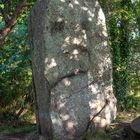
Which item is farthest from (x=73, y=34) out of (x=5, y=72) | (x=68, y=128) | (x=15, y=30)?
(x=15, y=30)

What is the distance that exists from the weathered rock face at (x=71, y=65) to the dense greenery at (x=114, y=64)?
223 inches

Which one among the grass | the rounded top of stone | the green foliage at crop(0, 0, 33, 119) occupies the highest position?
the green foliage at crop(0, 0, 33, 119)

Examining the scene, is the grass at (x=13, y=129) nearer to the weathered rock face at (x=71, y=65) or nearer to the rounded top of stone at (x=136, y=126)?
the weathered rock face at (x=71, y=65)

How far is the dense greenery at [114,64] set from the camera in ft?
51.3

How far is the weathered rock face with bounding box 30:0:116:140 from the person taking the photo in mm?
9227

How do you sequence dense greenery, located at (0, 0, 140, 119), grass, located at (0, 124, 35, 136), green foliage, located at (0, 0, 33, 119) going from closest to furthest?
grass, located at (0, 124, 35, 136) < dense greenery, located at (0, 0, 140, 119) < green foliage, located at (0, 0, 33, 119)

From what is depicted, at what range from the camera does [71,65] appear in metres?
9.39

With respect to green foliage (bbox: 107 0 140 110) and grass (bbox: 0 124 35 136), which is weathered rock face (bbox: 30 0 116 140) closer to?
grass (bbox: 0 124 35 136)

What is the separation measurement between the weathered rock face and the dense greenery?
566 cm

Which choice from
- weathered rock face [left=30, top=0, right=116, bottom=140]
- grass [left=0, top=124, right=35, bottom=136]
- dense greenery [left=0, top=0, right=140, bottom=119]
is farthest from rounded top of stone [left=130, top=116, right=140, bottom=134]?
dense greenery [left=0, top=0, right=140, bottom=119]

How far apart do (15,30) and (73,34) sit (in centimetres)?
883

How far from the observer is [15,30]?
1788 cm

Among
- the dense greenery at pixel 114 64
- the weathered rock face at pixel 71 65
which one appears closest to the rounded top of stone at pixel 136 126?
the weathered rock face at pixel 71 65

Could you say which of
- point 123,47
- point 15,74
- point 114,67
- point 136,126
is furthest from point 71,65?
point 15,74
